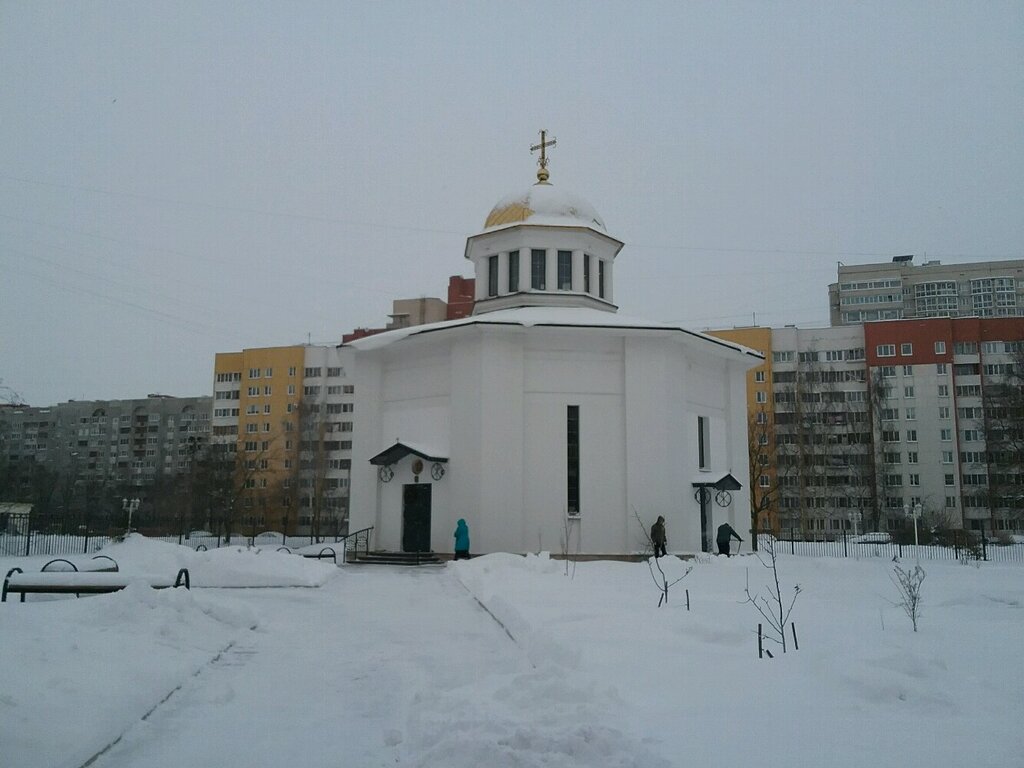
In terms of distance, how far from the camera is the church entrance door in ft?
83.3

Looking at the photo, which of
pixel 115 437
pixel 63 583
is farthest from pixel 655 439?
pixel 115 437

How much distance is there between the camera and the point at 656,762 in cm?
487

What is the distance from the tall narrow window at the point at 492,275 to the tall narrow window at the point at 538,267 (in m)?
1.42

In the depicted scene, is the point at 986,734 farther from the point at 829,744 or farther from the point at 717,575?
the point at 717,575

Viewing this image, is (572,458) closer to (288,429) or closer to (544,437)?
(544,437)

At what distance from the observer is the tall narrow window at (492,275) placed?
30.0 metres

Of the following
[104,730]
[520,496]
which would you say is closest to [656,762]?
[104,730]

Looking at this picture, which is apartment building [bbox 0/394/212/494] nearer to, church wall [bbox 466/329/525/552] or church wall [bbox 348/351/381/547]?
church wall [bbox 348/351/381/547]

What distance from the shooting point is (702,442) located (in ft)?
90.9

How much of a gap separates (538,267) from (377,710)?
77.9 ft

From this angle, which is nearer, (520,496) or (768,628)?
(768,628)

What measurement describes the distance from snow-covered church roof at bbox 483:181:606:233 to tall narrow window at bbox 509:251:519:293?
109 cm

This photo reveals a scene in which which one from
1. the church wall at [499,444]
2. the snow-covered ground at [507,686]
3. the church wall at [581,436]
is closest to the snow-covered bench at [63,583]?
the snow-covered ground at [507,686]

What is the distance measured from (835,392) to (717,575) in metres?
44.4
